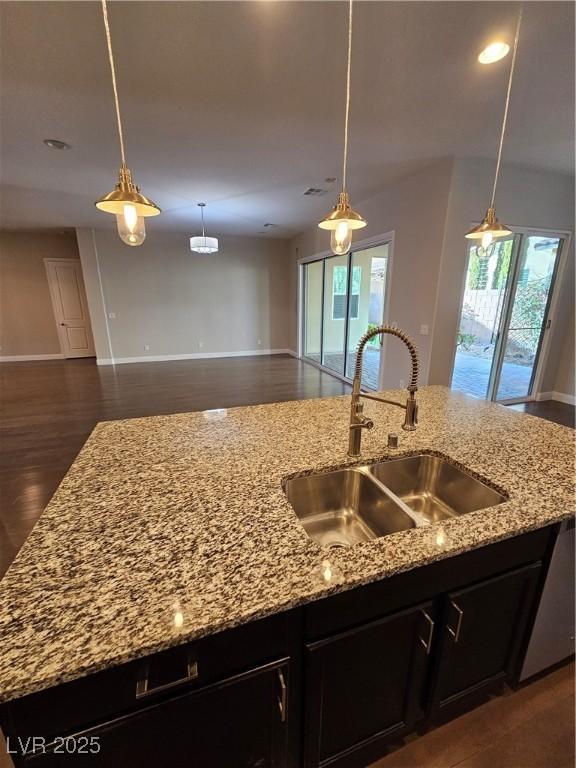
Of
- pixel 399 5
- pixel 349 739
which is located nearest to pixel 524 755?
pixel 349 739

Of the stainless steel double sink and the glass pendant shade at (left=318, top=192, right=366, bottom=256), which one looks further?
the glass pendant shade at (left=318, top=192, right=366, bottom=256)

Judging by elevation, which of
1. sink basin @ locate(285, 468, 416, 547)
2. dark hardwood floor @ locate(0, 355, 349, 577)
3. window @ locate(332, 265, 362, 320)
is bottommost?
dark hardwood floor @ locate(0, 355, 349, 577)

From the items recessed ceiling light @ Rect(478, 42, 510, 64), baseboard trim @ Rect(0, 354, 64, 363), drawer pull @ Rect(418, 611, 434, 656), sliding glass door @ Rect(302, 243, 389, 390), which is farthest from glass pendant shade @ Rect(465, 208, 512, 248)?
baseboard trim @ Rect(0, 354, 64, 363)

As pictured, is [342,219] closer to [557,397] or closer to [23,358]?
[557,397]

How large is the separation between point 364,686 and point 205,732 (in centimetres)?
46

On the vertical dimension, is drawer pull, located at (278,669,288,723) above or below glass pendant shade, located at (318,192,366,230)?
below

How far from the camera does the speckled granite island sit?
622 mm

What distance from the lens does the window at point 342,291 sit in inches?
213

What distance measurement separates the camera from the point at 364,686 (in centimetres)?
94

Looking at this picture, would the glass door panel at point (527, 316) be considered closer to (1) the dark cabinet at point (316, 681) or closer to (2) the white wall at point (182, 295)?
(1) the dark cabinet at point (316, 681)

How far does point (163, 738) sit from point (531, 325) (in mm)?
5306

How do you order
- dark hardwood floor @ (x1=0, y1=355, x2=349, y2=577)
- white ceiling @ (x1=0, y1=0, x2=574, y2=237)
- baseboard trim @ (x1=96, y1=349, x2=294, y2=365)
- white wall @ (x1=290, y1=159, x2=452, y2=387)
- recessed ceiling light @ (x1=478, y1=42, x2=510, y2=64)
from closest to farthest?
1. white ceiling @ (x1=0, y1=0, x2=574, y2=237)
2. recessed ceiling light @ (x1=478, y1=42, x2=510, y2=64)
3. dark hardwood floor @ (x1=0, y1=355, x2=349, y2=577)
4. white wall @ (x1=290, y1=159, x2=452, y2=387)
5. baseboard trim @ (x1=96, y1=349, x2=294, y2=365)

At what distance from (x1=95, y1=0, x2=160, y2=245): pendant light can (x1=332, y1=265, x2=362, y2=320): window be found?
4469mm

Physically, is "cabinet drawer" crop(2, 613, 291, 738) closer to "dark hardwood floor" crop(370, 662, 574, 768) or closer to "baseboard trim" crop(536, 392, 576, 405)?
"dark hardwood floor" crop(370, 662, 574, 768)
